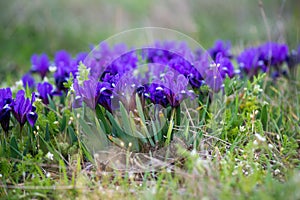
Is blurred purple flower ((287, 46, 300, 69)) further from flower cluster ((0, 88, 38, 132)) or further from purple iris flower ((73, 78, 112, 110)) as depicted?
flower cluster ((0, 88, 38, 132))

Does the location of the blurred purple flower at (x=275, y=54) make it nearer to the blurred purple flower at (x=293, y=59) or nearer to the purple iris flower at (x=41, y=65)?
the blurred purple flower at (x=293, y=59)

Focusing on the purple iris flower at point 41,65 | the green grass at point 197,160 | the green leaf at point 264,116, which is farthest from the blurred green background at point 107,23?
the green leaf at point 264,116

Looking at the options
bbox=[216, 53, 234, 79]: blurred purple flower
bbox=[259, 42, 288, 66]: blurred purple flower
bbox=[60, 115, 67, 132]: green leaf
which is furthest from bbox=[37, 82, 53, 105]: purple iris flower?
bbox=[259, 42, 288, 66]: blurred purple flower

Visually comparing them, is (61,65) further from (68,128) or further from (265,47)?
(265,47)

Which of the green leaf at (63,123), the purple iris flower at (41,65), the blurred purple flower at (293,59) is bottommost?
the green leaf at (63,123)

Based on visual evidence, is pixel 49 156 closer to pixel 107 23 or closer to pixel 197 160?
pixel 197 160

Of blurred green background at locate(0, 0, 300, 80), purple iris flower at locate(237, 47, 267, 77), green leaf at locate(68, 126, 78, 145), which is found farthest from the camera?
blurred green background at locate(0, 0, 300, 80)
